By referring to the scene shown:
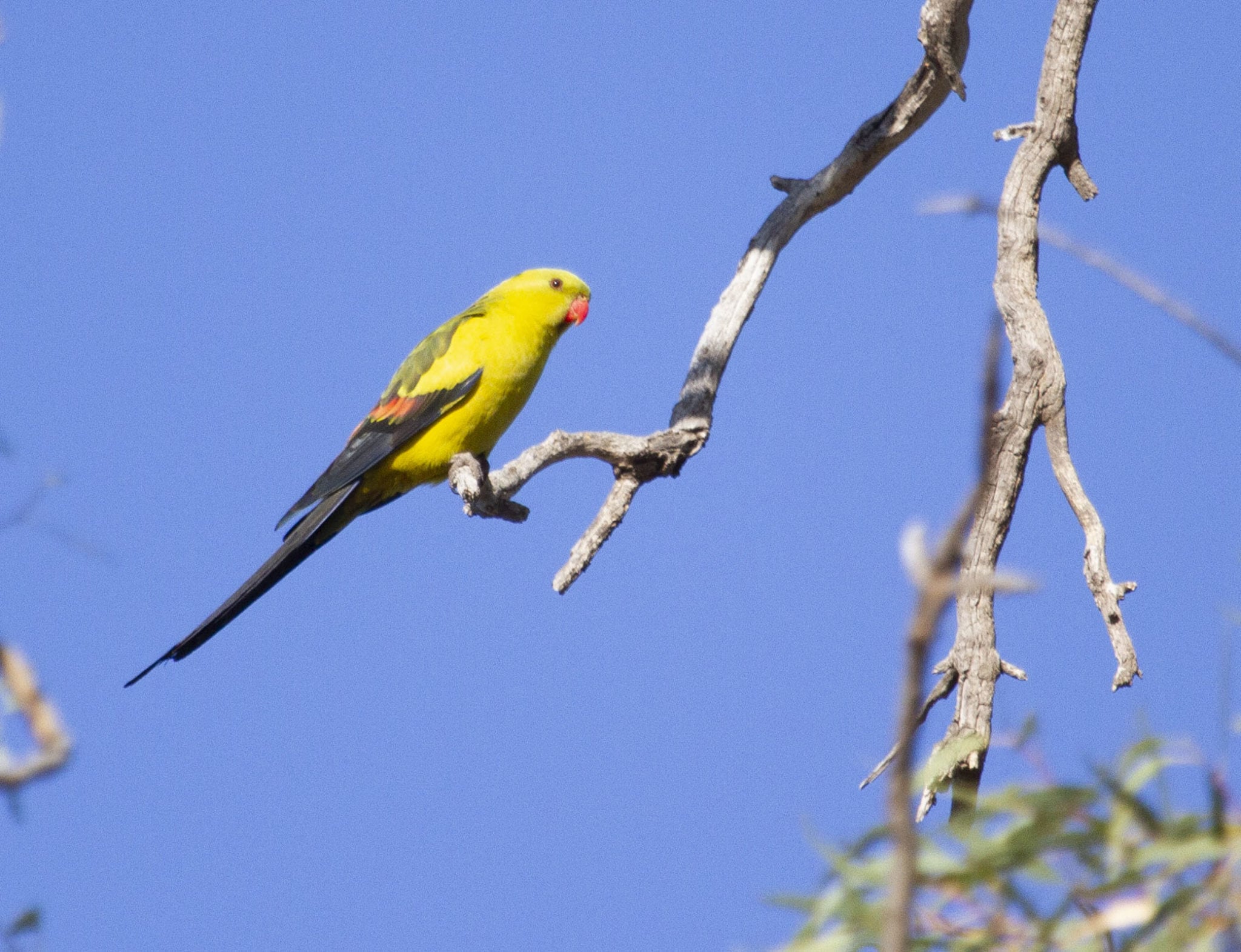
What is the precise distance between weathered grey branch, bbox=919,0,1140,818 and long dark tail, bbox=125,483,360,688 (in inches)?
83.9

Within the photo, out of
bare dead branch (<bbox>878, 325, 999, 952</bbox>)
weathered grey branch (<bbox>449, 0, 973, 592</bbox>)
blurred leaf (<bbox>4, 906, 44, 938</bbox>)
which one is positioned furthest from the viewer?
weathered grey branch (<bbox>449, 0, 973, 592</bbox>)

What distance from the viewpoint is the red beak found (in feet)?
15.2

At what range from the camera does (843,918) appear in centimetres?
141

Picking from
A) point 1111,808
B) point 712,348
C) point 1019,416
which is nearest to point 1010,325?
point 1019,416

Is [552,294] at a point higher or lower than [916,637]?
higher

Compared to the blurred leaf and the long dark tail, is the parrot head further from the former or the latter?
the blurred leaf

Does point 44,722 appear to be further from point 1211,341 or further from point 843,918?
point 1211,341

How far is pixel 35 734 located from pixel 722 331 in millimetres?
2803

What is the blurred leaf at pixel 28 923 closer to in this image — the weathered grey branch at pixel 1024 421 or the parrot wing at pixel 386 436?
the weathered grey branch at pixel 1024 421

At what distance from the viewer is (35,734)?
1021mm

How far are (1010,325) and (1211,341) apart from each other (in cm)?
214

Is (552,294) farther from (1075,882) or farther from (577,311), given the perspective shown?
(1075,882)

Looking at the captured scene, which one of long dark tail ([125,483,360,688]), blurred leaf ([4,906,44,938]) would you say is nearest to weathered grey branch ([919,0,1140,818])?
blurred leaf ([4,906,44,938])

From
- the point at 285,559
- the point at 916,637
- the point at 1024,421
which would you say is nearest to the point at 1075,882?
the point at 916,637
